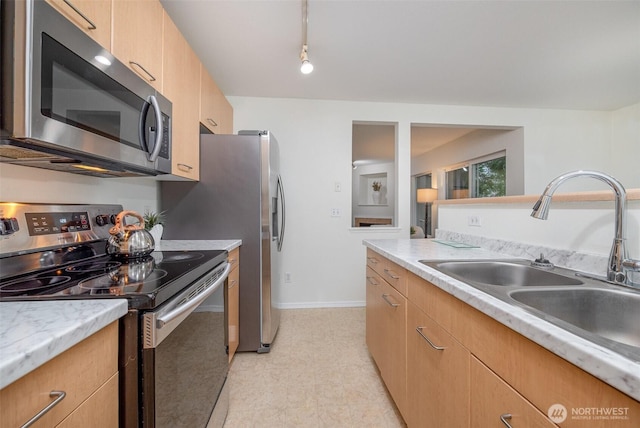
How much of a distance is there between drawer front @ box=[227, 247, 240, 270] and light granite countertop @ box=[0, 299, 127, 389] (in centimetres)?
106

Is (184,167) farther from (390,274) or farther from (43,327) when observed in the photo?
(390,274)

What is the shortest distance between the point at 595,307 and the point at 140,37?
212cm

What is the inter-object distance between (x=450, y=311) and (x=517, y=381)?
0.27 m

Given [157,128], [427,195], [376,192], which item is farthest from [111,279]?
[376,192]

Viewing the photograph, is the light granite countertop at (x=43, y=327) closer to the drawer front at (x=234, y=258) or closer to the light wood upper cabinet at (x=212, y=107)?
the drawer front at (x=234, y=258)

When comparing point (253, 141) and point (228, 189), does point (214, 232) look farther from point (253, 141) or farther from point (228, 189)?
point (253, 141)

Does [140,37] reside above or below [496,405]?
above

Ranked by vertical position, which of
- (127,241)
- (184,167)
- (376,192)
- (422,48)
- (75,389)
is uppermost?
(422,48)

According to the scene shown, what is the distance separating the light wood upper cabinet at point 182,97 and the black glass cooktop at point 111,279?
622 millimetres

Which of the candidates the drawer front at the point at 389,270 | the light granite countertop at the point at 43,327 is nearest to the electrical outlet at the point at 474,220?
the drawer front at the point at 389,270

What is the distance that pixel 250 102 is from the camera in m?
2.85

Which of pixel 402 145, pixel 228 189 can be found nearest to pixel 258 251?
pixel 228 189

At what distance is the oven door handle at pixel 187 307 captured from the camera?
2.39 ft

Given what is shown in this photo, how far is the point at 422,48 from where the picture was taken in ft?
6.65
